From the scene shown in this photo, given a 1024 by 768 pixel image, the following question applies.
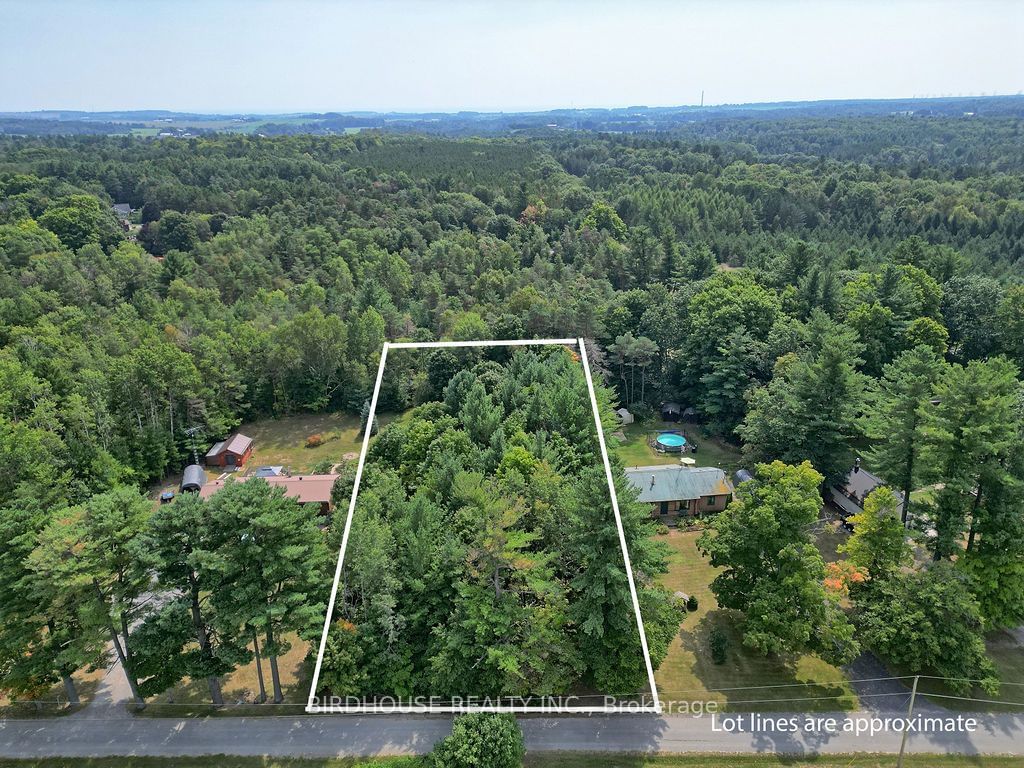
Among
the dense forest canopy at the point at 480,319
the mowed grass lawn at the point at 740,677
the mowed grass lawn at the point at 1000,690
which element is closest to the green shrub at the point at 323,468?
the dense forest canopy at the point at 480,319

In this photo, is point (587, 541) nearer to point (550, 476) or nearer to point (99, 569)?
point (550, 476)

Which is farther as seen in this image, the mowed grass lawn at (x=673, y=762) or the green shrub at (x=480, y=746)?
the mowed grass lawn at (x=673, y=762)

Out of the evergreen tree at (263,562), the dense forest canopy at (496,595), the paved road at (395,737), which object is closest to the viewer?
the dense forest canopy at (496,595)

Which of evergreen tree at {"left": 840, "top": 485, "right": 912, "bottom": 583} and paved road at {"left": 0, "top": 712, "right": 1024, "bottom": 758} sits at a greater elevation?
evergreen tree at {"left": 840, "top": 485, "right": 912, "bottom": 583}

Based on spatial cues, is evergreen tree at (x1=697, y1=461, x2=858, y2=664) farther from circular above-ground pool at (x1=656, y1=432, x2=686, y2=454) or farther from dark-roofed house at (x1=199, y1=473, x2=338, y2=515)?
dark-roofed house at (x1=199, y1=473, x2=338, y2=515)

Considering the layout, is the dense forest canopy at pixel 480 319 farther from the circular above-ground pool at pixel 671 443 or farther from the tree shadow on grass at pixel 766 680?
the circular above-ground pool at pixel 671 443

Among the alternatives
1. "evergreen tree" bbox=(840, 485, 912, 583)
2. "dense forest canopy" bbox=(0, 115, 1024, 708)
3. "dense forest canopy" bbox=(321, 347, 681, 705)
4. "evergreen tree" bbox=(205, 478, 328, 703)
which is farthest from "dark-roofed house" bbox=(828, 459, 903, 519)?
"evergreen tree" bbox=(205, 478, 328, 703)
